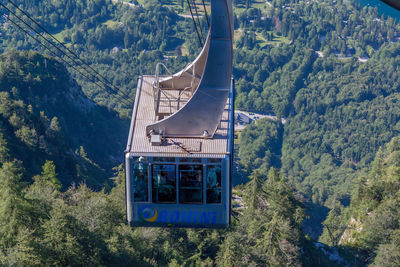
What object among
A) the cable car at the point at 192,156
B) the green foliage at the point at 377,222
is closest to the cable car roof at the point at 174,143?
the cable car at the point at 192,156

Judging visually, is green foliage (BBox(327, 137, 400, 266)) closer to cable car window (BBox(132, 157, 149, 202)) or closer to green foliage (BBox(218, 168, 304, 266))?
green foliage (BBox(218, 168, 304, 266))

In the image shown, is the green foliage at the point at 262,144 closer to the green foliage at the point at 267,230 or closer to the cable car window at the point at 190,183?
the green foliage at the point at 267,230

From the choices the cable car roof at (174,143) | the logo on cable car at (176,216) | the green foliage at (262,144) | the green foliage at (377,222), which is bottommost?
the green foliage at (262,144)

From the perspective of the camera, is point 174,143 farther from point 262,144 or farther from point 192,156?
point 262,144

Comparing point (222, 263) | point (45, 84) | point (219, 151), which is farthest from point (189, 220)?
point (45, 84)

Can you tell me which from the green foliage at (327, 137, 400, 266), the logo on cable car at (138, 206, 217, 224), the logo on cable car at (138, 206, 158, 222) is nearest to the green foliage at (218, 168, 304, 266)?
the green foliage at (327, 137, 400, 266)

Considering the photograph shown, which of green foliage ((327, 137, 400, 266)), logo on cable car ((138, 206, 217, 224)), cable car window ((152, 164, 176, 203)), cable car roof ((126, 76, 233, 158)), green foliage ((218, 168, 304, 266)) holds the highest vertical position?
cable car roof ((126, 76, 233, 158))

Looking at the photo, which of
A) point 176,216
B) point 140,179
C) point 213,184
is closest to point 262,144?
point 176,216
